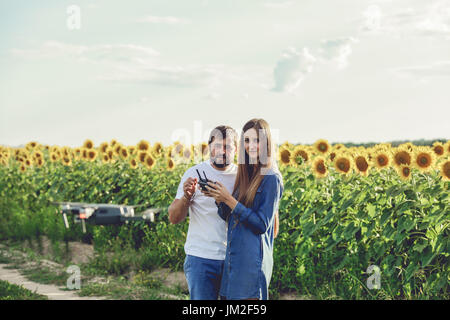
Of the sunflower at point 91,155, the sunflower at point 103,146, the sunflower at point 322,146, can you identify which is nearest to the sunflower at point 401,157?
the sunflower at point 322,146

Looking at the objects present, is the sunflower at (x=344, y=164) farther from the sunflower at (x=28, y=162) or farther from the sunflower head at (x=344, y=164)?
the sunflower at (x=28, y=162)

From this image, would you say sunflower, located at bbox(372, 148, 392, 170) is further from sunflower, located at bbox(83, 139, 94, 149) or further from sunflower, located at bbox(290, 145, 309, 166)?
sunflower, located at bbox(83, 139, 94, 149)

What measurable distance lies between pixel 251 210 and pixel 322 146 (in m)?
4.28

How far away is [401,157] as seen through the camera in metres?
5.68

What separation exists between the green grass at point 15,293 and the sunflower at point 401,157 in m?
4.53

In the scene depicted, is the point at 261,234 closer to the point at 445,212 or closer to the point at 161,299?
the point at 445,212

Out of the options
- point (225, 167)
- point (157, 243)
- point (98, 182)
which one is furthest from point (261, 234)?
point (98, 182)

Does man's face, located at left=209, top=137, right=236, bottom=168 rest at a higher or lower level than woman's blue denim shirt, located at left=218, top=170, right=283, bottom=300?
higher

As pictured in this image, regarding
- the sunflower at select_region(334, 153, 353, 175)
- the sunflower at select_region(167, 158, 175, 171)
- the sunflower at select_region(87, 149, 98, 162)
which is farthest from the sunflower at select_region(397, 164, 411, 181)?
the sunflower at select_region(87, 149, 98, 162)

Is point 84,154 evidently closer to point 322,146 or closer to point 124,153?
point 124,153

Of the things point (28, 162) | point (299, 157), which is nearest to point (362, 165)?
point (299, 157)

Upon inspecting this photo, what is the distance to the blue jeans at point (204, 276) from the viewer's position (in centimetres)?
323

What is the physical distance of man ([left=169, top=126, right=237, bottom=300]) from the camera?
10.6 ft
